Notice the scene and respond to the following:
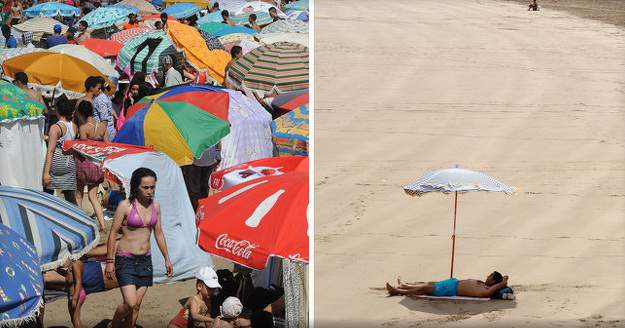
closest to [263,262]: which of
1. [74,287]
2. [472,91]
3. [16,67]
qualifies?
[74,287]

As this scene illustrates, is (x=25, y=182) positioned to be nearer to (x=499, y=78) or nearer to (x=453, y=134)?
(x=453, y=134)

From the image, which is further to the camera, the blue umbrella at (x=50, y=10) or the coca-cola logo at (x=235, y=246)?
the blue umbrella at (x=50, y=10)

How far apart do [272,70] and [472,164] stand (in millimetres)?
3432

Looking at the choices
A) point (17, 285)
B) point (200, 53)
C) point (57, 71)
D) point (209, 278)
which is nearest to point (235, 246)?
point (209, 278)

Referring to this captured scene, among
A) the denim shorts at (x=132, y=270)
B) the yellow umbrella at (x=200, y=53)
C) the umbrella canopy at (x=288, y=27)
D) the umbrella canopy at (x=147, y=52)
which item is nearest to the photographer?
the denim shorts at (x=132, y=270)

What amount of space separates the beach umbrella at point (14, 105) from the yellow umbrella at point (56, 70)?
2569 mm

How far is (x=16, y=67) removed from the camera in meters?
12.2

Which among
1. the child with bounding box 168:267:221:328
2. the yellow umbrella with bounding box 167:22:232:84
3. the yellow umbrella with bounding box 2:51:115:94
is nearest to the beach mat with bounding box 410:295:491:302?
the child with bounding box 168:267:221:328

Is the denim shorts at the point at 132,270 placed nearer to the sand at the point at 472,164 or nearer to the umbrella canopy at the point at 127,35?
the sand at the point at 472,164

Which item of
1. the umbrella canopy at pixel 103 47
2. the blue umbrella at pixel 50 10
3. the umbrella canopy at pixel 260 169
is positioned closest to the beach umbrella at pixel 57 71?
the umbrella canopy at pixel 103 47

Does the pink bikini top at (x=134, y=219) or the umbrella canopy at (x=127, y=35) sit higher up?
the pink bikini top at (x=134, y=219)

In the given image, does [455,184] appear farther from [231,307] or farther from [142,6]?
[142,6]

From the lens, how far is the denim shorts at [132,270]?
663cm

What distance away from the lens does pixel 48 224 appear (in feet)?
17.9
